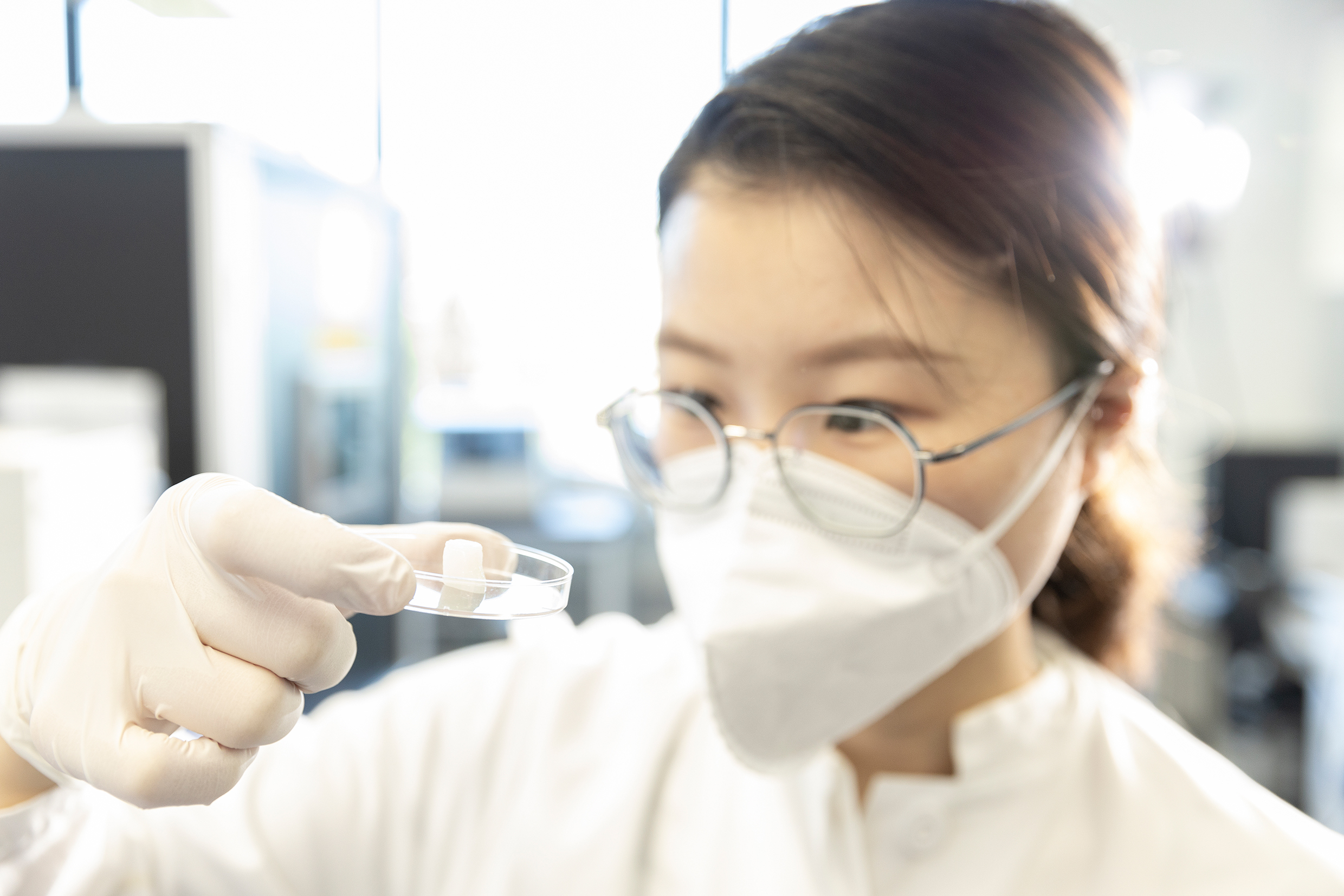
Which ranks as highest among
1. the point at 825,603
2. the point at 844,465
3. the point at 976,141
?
the point at 976,141

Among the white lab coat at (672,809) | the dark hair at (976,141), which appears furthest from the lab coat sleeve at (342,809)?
the dark hair at (976,141)

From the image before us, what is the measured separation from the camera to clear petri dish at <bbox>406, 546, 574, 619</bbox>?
1.50 feet

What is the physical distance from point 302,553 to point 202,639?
0.10m

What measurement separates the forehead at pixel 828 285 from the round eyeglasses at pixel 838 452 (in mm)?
68

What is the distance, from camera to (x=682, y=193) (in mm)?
816

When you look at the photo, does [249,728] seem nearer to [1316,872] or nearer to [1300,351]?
[1316,872]

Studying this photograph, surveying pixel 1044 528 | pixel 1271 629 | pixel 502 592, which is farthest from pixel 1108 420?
pixel 1271 629

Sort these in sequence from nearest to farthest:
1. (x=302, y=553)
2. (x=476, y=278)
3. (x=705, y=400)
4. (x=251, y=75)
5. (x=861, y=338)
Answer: (x=302, y=553) → (x=861, y=338) → (x=705, y=400) → (x=251, y=75) → (x=476, y=278)

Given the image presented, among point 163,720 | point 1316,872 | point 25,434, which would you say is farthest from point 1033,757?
point 25,434

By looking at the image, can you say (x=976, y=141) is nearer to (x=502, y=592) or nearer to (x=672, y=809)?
(x=502, y=592)

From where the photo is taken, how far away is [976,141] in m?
0.72

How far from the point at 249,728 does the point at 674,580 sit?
1.41 ft

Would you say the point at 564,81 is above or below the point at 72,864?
above

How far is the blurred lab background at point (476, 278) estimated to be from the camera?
1.05 metres
